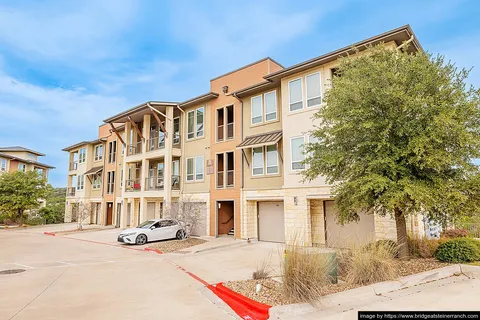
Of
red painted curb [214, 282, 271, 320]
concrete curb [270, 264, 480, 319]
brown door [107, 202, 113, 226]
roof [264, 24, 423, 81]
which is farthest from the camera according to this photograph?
brown door [107, 202, 113, 226]

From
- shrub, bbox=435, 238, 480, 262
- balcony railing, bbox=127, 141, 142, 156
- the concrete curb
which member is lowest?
the concrete curb

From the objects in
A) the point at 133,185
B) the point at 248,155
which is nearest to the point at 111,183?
the point at 133,185

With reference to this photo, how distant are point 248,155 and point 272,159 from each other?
177cm

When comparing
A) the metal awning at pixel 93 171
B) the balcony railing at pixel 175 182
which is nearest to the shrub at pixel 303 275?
the balcony railing at pixel 175 182

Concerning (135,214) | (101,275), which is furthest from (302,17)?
(135,214)

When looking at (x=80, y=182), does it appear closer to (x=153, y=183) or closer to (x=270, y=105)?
(x=153, y=183)

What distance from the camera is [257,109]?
18.6m

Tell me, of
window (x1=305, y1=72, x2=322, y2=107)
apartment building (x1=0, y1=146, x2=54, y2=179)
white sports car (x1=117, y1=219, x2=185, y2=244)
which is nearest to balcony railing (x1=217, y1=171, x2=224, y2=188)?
white sports car (x1=117, y1=219, x2=185, y2=244)

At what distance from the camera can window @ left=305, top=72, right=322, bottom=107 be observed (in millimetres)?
15272

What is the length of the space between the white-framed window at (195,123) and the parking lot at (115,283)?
9.48 m

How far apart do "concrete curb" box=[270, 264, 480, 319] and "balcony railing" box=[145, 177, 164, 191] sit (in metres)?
18.9

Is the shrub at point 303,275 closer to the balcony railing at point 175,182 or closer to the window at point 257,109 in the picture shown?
the window at point 257,109

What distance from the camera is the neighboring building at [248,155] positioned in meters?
15.0

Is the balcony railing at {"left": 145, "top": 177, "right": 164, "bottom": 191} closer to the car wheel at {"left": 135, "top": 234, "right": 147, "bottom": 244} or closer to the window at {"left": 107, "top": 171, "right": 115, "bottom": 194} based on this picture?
the car wheel at {"left": 135, "top": 234, "right": 147, "bottom": 244}
